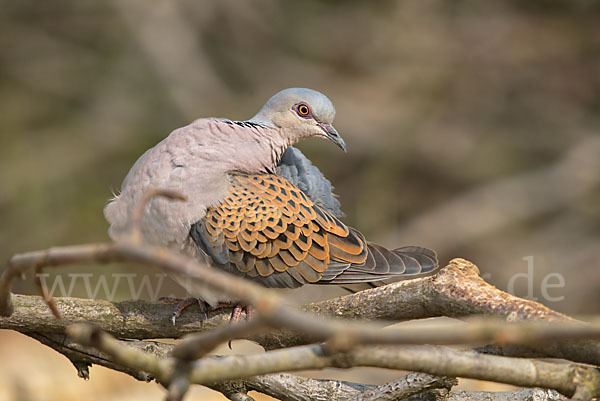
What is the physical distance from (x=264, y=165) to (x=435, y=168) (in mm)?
4308

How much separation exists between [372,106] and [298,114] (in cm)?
422

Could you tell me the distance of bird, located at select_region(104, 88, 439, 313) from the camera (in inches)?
117

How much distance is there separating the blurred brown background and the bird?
3394mm

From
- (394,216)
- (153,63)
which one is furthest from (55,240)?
(394,216)

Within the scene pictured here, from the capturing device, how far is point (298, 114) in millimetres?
3426

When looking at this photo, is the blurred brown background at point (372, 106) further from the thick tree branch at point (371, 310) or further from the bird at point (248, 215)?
the thick tree branch at point (371, 310)

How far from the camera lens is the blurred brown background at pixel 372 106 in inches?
270

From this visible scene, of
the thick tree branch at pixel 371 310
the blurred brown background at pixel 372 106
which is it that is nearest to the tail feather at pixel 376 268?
the thick tree branch at pixel 371 310

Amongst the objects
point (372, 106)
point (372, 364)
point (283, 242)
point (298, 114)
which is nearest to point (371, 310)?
point (283, 242)

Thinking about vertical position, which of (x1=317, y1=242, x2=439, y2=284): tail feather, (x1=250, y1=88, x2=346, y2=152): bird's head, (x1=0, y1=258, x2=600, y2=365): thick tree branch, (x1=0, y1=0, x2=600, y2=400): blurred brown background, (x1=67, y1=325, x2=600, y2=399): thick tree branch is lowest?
(x1=67, y1=325, x2=600, y2=399): thick tree branch

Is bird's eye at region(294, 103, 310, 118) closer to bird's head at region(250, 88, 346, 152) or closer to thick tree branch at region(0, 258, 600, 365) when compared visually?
bird's head at region(250, 88, 346, 152)

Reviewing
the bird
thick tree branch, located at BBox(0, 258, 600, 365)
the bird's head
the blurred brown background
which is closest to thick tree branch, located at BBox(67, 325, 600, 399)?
thick tree branch, located at BBox(0, 258, 600, 365)

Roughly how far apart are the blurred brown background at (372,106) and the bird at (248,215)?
3.39m

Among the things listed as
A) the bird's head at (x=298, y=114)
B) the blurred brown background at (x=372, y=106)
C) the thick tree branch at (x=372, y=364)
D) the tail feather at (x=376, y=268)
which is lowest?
the thick tree branch at (x=372, y=364)
